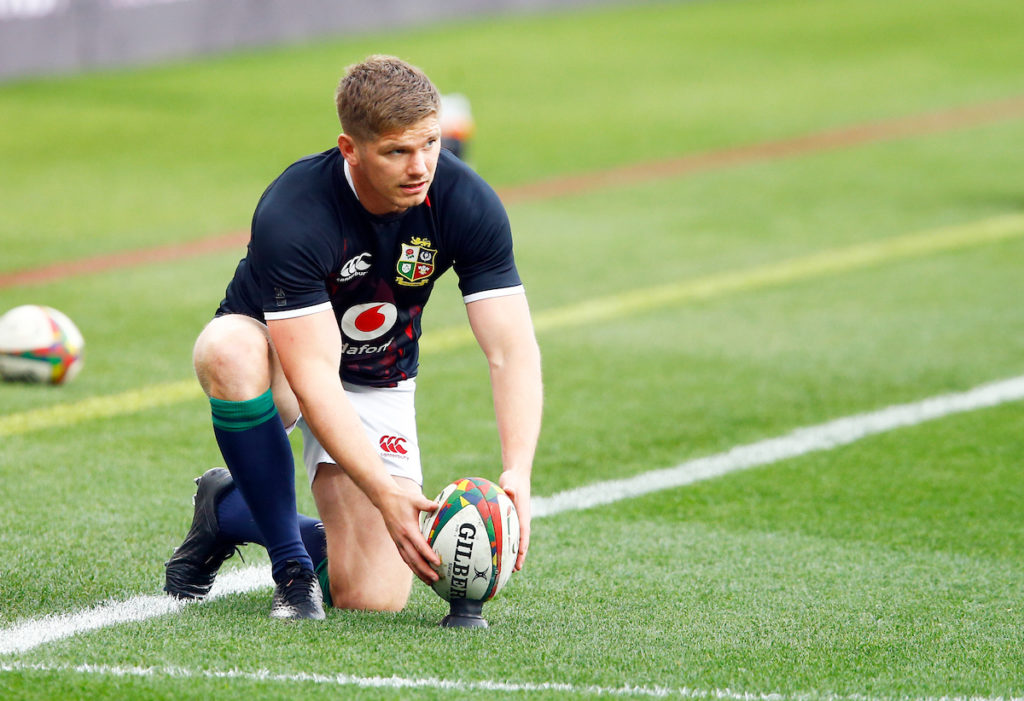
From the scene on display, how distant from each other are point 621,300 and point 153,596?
5216mm

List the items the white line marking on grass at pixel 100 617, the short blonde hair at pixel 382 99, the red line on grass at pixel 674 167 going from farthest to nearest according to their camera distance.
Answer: the red line on grass at pixel 674 167, the white line marking on grass at pixel 100 617, the short blonde hair at pixel 382 99

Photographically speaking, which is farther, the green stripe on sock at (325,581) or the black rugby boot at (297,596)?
the green stripe on sock at (325,581)

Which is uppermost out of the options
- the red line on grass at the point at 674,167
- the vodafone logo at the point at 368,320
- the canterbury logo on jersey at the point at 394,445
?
the vodafone logo at the point at 368,320

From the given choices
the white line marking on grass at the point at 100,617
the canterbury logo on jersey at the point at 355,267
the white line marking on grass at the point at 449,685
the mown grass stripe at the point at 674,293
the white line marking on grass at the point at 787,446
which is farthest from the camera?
the mown grass stripe at the point at 674,293

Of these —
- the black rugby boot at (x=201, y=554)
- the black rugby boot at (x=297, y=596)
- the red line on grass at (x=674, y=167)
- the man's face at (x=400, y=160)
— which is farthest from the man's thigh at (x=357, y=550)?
the red line on grass at (x=674, y=167)

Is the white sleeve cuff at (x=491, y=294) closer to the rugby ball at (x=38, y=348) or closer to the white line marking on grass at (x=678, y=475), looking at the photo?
the white line marking on grass at (x=678, y=475)

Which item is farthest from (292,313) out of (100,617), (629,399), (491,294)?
(629,399)

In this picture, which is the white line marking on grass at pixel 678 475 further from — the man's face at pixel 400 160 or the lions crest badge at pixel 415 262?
the man's face at pixel 400 160

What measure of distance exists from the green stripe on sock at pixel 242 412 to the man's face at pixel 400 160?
2.16 ft

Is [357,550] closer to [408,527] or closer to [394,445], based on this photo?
[394,445]

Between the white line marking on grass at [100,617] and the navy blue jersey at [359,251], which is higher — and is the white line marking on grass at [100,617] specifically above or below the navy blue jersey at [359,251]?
below

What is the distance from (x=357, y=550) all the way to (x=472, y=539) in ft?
1.84

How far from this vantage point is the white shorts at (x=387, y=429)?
451 cm

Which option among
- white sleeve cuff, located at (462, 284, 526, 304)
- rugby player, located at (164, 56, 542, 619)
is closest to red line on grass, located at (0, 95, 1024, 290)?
rugby player, located at (164, 56, 542, 619)
